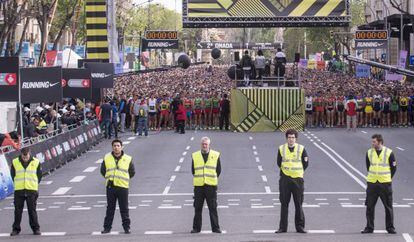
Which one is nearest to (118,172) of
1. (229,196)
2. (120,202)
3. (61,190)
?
(120,202)

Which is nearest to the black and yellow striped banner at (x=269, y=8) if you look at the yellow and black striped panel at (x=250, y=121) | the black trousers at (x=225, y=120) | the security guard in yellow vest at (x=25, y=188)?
the yellow and black striped panel at (x=250, y=121)

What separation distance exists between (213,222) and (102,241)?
1.96m

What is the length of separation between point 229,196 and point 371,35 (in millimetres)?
37343

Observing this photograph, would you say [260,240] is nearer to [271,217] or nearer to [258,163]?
[271,217]

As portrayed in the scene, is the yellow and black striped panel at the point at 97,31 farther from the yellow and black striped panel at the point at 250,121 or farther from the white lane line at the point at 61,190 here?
the white lane line at the point at 61,190

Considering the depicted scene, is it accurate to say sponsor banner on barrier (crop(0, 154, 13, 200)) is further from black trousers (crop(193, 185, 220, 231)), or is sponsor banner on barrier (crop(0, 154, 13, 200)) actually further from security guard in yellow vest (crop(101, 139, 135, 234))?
black trousers (crop(193, 185, 220, 231))

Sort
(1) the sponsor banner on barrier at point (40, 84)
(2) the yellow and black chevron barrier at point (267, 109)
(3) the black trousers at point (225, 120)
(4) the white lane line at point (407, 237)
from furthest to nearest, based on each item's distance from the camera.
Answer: (3) the black trousers at point (225, 120)
(2) the yellow and black chevron barrier at point (267, 109)
(1) the sponsor banner on barrier at point (40, 84)
(4) the white lane line at point (407, 237)

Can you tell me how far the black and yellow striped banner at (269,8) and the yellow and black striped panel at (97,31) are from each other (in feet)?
14.4

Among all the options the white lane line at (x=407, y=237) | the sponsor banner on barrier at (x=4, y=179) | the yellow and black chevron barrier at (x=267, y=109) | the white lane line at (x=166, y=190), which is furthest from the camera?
the yellow and black chevron barrier at (x=267, y=109)

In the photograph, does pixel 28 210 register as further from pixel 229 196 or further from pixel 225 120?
pixel 225 120

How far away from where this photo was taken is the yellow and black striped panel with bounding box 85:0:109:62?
49156mm

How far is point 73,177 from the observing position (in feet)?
94.5

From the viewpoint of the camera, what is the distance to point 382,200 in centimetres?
1750

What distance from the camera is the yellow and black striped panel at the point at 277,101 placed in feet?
155
